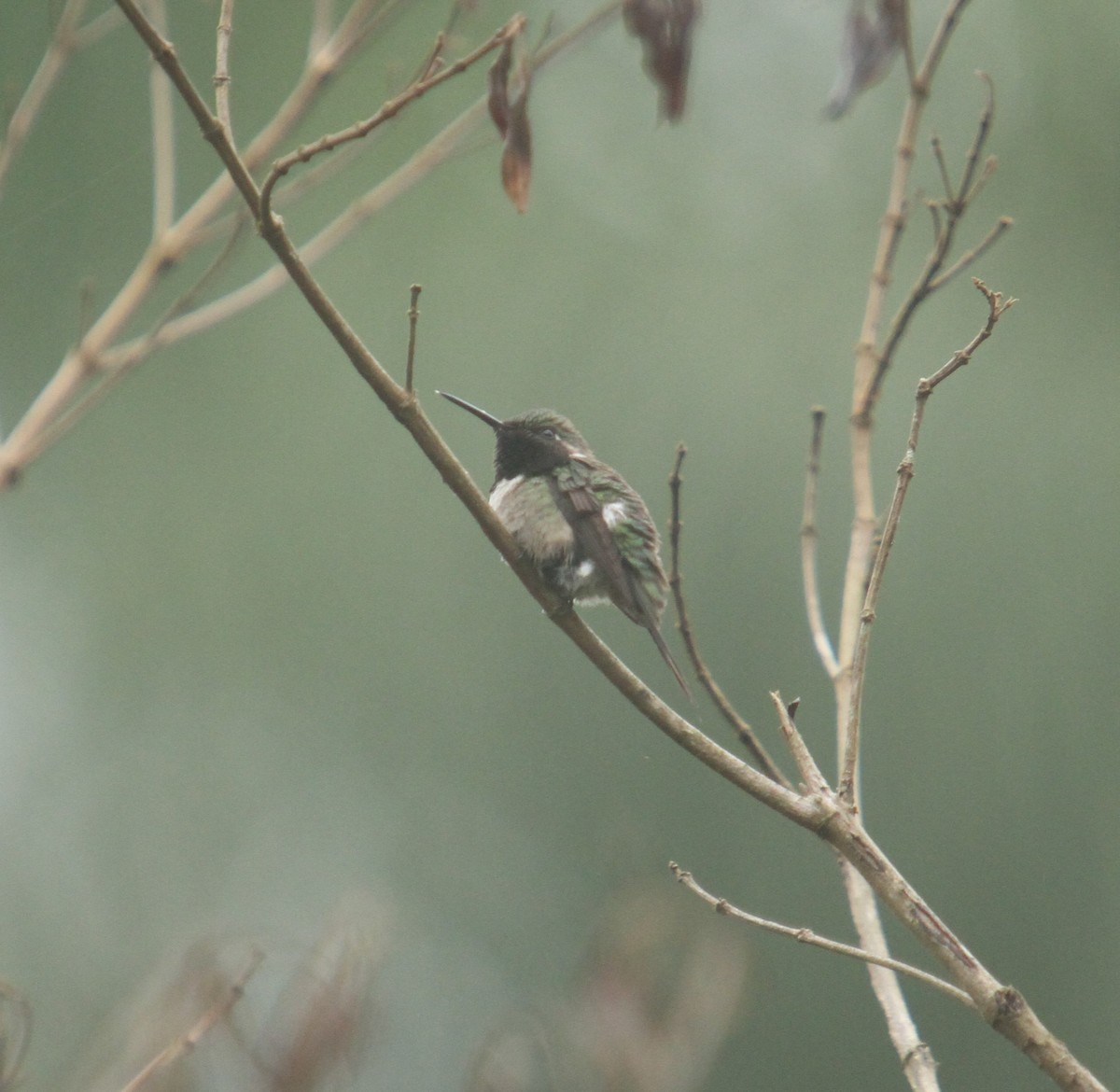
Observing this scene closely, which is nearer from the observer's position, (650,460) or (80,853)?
(650,460)

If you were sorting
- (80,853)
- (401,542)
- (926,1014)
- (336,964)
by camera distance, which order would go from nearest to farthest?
(336,964) → (926,1014) → (401,542) → (80,853)

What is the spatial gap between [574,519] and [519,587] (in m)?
6.43

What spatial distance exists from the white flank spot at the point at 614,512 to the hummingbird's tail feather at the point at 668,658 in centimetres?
59

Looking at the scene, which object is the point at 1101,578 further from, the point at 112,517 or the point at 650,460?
the point at 112,517

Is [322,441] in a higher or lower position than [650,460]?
higher

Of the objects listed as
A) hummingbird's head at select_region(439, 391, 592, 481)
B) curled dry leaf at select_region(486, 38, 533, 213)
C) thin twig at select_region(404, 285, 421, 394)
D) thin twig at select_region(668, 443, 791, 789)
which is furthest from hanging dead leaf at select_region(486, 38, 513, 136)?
hummingbird's head at select_region(439, 391, 592, 481)

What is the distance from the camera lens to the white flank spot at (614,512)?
15.8 feet

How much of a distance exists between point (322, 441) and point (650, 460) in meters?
2.81

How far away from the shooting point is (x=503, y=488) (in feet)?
16.4

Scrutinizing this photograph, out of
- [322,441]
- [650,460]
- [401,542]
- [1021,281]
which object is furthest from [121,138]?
[1021,281]

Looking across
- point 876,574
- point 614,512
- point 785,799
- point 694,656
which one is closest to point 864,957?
point 785,799

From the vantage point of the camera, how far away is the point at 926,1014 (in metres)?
10.5

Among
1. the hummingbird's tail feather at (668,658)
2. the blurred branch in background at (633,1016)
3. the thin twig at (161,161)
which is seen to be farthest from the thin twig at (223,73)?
the blurred branch in background at (633,1016)

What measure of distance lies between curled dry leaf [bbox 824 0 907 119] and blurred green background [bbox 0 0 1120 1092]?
6.65 metres
